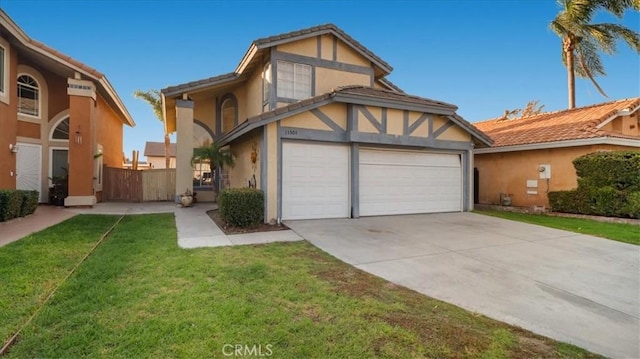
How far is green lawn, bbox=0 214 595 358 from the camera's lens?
2941 mm

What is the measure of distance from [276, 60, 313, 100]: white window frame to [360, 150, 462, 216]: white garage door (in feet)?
11.4

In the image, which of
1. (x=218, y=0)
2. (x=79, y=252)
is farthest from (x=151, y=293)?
(x=218, y=0)

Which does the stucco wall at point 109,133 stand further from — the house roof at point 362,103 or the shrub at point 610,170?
the shrub at point 610,170

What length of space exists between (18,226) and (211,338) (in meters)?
8.76

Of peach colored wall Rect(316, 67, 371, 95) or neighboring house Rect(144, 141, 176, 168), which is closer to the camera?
peach colored wall Rect(316, 67, 371, 95)

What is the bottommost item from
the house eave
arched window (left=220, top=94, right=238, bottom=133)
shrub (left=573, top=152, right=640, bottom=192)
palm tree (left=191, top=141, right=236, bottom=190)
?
shrub (left=573, top=152, right=640, bottom=192)

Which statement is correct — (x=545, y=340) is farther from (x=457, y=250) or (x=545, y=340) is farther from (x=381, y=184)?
(x=381, y=184)

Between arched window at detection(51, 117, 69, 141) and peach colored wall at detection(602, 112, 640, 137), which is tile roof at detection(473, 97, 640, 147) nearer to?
A: peach colored wall at detection(602, 112, 640, 137)

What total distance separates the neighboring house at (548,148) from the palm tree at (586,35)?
4514 millimetres

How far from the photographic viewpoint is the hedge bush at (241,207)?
8516 millimetres

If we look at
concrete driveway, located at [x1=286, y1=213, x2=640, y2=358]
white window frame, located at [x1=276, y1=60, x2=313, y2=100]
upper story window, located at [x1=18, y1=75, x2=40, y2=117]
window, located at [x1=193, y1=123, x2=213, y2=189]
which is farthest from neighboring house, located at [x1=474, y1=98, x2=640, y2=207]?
upper story window, located at [x1=18, y1=75, x2=40, y2=117]

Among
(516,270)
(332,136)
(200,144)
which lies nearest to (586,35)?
(332,136)

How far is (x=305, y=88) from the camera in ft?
39.8

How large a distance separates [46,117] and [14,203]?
6903mm
